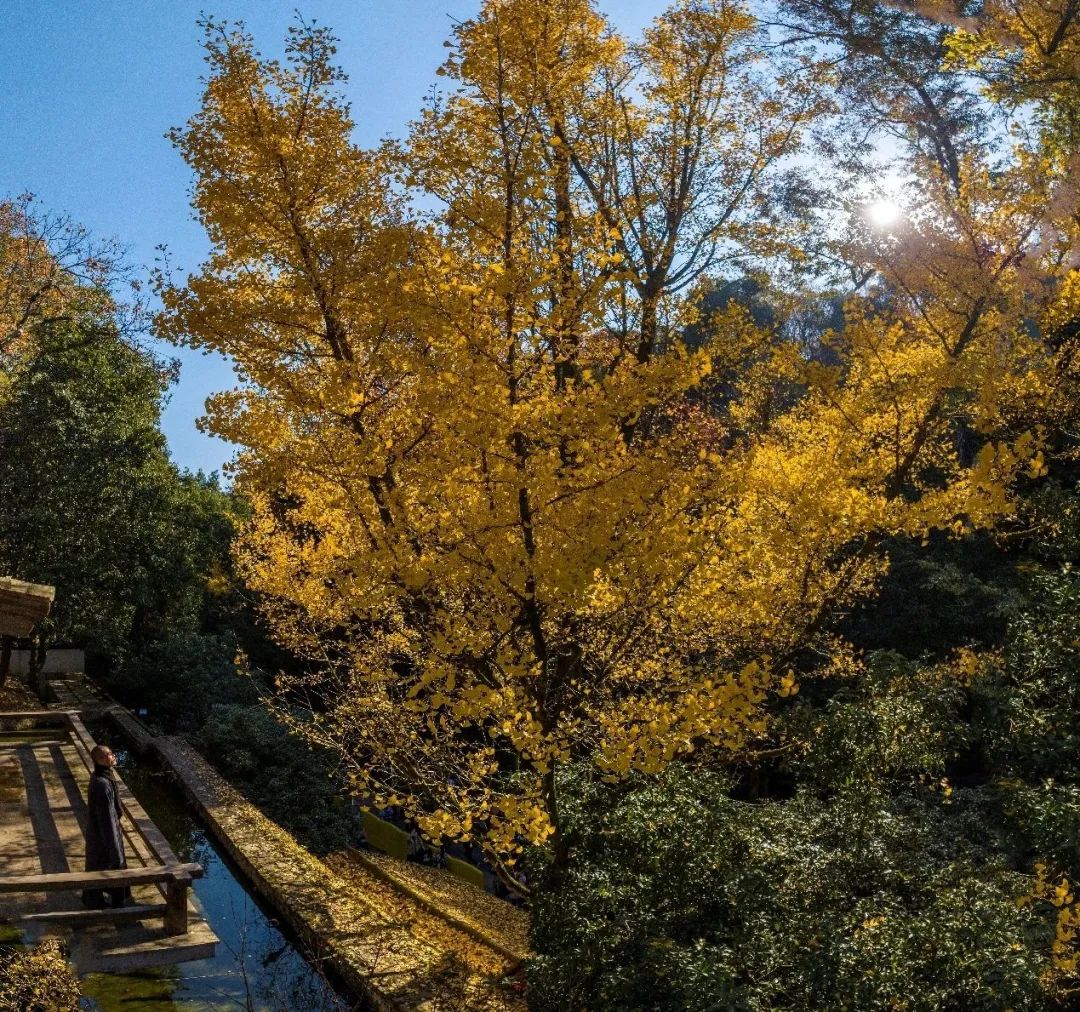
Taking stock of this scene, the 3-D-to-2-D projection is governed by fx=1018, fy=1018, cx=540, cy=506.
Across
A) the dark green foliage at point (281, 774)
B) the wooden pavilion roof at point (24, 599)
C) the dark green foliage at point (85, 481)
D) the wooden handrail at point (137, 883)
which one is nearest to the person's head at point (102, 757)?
the wooden handrail at point (137, 883)

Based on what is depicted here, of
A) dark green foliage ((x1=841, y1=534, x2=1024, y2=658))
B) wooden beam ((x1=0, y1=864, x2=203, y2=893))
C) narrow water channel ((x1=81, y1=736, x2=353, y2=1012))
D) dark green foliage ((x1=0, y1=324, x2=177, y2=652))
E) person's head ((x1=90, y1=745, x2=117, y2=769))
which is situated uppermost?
dark green foliage ((x1=0, y1=324, x2=177, y2=652))

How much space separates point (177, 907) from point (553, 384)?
5.01 m

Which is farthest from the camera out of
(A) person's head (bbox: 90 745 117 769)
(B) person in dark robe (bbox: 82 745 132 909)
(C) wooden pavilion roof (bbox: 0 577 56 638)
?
(C) wooden pavilion roof (bbox: 0 577 56 638)

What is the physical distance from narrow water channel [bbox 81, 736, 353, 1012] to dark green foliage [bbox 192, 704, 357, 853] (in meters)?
1.66

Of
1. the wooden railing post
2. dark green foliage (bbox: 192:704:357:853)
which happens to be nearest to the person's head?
the wooden railing post

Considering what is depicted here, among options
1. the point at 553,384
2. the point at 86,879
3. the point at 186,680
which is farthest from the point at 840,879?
the point at 186,680

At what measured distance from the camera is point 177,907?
25.9 feet

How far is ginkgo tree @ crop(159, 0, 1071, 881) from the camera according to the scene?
600cm

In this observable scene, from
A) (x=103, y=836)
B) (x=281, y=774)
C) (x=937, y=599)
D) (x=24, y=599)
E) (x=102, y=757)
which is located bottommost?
(x=281, y=774)

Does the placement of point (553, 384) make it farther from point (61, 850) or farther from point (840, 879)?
point (61, 850)

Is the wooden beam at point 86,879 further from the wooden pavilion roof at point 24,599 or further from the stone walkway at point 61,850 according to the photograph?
the wooden pavilion roof at point 24,599

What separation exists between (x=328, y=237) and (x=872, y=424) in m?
5.53

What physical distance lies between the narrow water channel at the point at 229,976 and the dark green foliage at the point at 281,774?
1.66 m

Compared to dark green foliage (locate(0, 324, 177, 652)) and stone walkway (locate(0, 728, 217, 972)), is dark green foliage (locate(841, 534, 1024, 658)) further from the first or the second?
dark green foliage (locate(0, 324, 177, 652))
